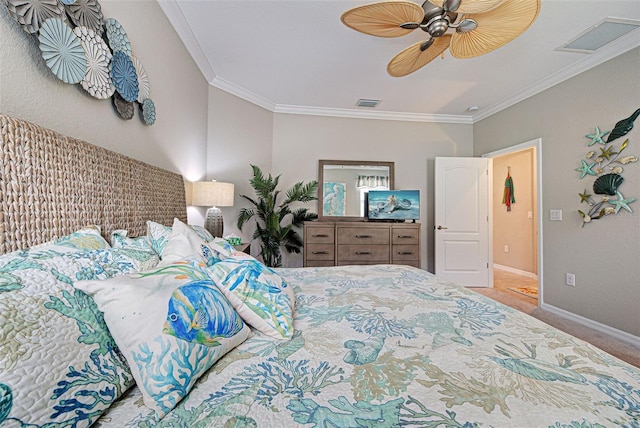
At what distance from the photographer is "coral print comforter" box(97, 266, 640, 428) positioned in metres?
0.56

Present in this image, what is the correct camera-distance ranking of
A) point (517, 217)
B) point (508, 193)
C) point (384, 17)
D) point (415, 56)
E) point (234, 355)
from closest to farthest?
point (234, 355), point (384, 17), point (415, 56), point (517, 217), point (508, 193)

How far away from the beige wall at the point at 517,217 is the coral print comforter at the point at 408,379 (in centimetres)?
484

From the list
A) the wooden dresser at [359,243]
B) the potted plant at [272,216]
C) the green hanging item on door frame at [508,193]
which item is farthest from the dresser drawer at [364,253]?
the green hanging item on door frame at [508,193]

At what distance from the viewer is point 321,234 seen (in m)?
3.62

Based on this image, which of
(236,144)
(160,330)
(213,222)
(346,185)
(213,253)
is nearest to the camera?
(160,330)

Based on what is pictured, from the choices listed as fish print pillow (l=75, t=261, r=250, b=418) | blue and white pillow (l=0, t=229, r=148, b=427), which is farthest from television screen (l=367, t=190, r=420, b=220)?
blue and white pillow (l=0, t=229, r=148, b=427)

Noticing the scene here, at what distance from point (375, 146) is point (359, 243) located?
1.59 meters

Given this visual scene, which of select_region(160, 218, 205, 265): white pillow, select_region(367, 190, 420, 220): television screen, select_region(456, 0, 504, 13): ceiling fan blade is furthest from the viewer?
select_region(367, 190, 420, 220): television screen

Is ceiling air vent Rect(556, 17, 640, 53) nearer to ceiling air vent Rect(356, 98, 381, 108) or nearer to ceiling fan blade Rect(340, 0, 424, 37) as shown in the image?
ceiling fan blade Rect(340, 0, 424, 37)

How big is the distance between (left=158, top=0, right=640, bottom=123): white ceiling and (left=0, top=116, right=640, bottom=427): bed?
5.89 feet

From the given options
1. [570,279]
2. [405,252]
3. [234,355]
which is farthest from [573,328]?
[234,355]

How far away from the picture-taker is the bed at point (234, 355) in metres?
0.51

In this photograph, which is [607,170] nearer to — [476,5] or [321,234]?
[476,5]

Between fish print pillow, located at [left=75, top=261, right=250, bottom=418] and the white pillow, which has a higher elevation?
the white pillow
